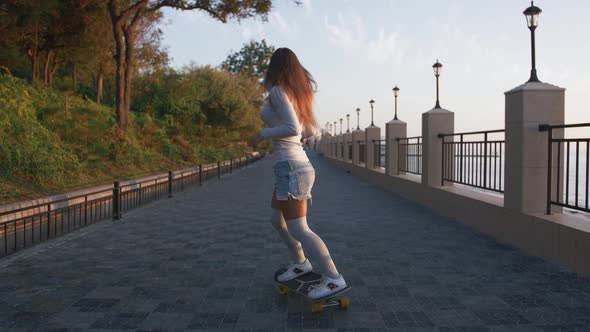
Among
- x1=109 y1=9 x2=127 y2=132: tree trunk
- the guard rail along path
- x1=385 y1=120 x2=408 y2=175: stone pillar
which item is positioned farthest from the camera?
x1=109 y1=9 x2=127 y2=132: tree trunk

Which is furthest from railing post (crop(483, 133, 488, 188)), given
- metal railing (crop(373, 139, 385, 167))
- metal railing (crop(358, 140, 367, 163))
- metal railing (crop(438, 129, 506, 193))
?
metal railing (crop(358, 140, 367, 163))

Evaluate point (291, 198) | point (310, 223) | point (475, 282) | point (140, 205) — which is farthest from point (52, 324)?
point (140, 205)

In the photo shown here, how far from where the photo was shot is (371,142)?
18.8 m

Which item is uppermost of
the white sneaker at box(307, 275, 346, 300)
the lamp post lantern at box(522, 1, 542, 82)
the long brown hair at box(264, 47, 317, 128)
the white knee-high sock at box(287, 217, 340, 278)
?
the lamp post lantern at box(522, 1, 542, 82)

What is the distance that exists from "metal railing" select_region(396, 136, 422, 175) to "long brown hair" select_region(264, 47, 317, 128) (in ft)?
28.2

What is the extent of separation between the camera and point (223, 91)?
33.8m

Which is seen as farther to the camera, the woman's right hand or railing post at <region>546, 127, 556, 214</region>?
railing post at <region>546, 127, 556, 214</region>

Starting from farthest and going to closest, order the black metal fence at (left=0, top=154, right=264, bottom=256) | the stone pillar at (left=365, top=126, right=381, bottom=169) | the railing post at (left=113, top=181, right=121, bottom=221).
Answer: the stone pillar at (left=365, top=126, right=381, bottom=169), the railing post at (left=113, top=181, right=121, bottom=221), the black metal fence at (left=0, top=154, right=264, bottom=256)

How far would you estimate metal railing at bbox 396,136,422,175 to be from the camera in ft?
40.1

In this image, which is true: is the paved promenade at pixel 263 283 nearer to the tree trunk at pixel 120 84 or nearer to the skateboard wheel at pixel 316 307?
the skateboard wheel at pixel 316 307

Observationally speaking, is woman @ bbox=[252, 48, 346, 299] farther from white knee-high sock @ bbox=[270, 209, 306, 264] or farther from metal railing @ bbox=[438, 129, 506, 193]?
metal railing @ bbox=[438, 129, 506, 193]

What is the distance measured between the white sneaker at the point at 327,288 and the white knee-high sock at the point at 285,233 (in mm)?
465

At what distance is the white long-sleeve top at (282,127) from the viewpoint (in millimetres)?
3572

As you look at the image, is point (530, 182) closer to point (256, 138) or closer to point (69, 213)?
point (256, 138)
